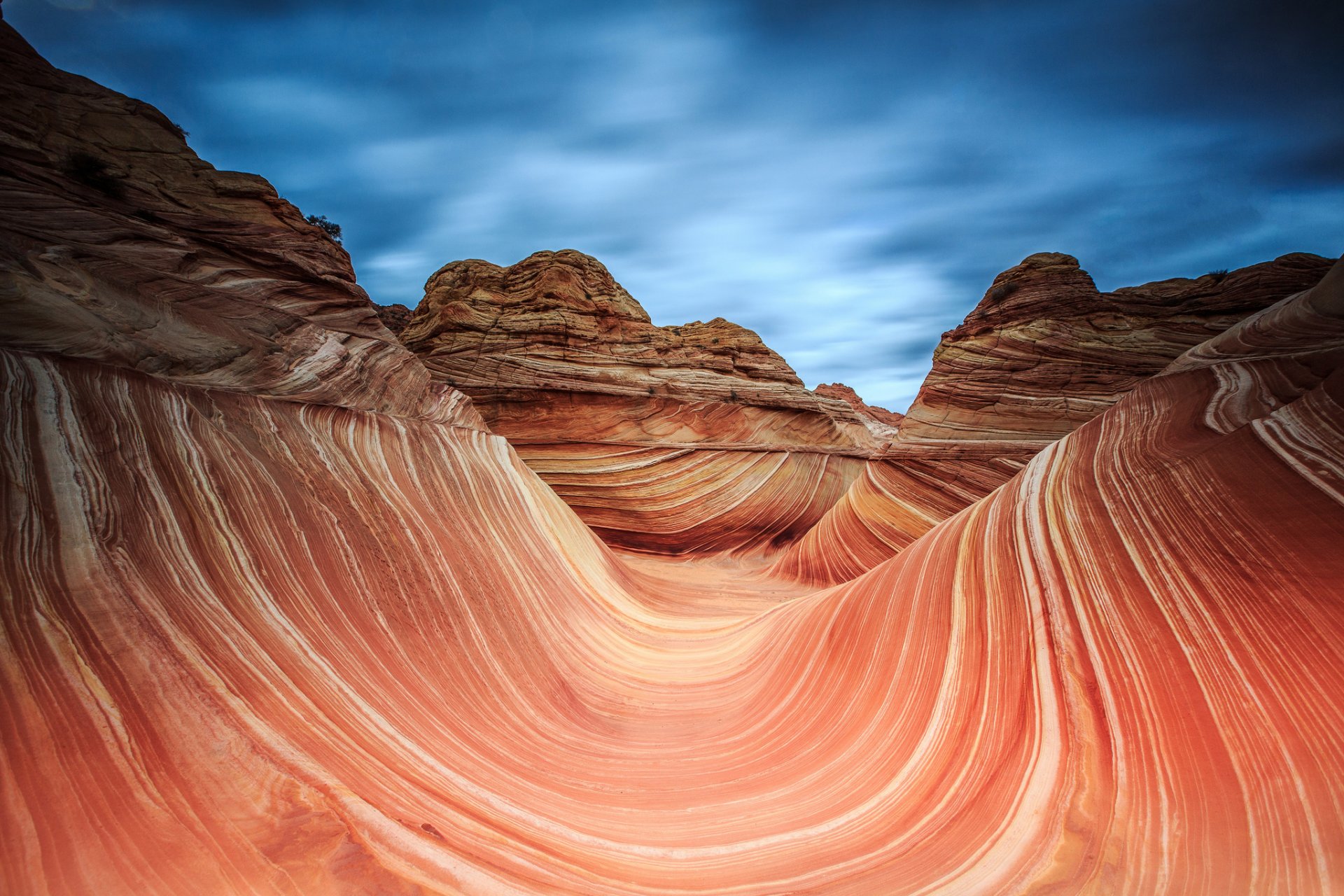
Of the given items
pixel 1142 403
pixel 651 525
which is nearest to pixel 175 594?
pixel 1142 403

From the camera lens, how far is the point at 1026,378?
7141mm

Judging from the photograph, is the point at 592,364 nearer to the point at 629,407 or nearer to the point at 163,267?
the point at 629,407

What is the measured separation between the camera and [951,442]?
279 inches

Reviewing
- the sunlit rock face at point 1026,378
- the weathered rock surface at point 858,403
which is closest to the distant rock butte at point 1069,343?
the sunlit rock face at point 1026,378

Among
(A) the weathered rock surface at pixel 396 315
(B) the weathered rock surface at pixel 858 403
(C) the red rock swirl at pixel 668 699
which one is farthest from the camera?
(B) the weathered rock surface at pixel 858 403

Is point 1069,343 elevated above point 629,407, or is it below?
below

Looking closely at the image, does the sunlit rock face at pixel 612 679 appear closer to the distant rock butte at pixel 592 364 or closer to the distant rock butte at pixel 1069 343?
the distant rock butte at pixel 1069 343

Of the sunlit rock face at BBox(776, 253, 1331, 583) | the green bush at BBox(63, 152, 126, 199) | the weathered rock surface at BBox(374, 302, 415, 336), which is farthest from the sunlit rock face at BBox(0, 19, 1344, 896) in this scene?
the weathered rock surface at BBox(374, 302, 415, 336)

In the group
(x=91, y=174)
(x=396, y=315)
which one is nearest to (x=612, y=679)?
(x=91, y=174)

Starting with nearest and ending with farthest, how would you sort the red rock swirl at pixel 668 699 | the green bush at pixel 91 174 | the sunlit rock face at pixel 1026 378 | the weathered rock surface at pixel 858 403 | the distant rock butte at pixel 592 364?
1. the red rock swirl at pixel 668 699
2. the green bush at pixel 91 174
3. the sunlit rock face at pixel 1026 378
4. the distant rock butte at pixel 592 364
5. the weathered rock surface at pixel 858 403

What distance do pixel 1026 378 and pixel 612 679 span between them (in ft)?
22.1

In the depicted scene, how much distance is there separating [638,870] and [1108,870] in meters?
1.26

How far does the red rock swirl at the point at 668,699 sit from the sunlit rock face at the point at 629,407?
564 cm

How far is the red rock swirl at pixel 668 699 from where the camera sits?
49.7 inches
